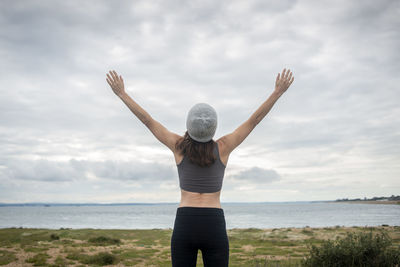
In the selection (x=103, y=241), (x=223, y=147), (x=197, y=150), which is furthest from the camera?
(x=103, y=241)

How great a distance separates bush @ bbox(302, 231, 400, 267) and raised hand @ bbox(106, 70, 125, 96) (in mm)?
7511

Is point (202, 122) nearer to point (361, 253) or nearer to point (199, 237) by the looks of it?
point (199, 237)

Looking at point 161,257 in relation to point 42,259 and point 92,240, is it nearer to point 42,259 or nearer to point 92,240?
point 42,259

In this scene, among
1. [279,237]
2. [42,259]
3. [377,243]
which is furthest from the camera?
[279,237]

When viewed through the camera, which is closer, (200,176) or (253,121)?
(200,176)

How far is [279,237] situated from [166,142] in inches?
985

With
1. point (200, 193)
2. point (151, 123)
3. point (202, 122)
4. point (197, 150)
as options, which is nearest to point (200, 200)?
point (200, 193)

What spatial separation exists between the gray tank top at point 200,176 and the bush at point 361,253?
23.4 feet

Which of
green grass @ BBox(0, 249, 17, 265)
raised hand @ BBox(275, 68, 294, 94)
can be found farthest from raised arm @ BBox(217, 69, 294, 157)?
green grass @ BBox(0, 249, 17, 265)

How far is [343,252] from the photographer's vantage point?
7.91 m

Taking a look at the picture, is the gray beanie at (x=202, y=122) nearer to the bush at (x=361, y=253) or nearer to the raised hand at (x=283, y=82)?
the raised hand at (x=283, y=82)

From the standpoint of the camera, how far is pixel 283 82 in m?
2.65

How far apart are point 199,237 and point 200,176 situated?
1.28ft

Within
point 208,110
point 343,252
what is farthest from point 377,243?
point 208,110
